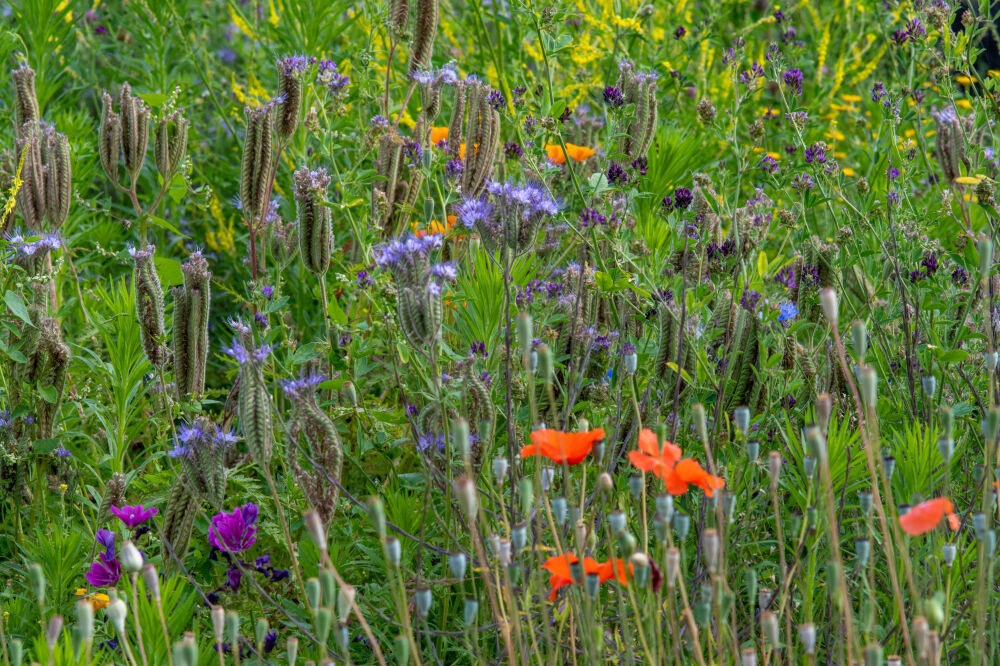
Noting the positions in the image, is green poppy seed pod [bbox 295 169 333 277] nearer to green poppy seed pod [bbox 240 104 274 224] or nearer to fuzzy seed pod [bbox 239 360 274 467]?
green poppy seed pod [bbox 240 104 274 224]

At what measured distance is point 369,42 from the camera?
327 cm

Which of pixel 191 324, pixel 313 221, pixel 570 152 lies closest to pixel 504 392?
pixel 313 221

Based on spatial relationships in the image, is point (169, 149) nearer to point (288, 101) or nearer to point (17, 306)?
point (288, 101)

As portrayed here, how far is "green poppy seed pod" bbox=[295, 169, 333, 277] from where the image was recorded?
7.84 feet

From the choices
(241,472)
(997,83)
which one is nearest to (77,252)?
(241,472)

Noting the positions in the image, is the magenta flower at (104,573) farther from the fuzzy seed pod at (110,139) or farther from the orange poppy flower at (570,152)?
the orange poppy flower at (570,152)

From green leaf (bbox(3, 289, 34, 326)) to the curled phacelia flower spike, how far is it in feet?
2.45

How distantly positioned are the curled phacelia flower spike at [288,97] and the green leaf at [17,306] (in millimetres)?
747

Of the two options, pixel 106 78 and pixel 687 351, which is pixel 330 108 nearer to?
pixel 687 351

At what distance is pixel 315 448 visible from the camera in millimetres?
1945

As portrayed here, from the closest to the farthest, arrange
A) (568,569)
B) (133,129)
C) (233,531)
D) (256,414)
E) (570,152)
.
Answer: (568,569) < (256,414) < (233,531) < (133,129) < (570,152)

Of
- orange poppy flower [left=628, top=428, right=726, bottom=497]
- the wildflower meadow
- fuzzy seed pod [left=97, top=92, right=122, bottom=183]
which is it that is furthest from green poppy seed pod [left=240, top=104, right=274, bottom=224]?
orange poppy flower [left=628, top=428, right=726, bottom=497]

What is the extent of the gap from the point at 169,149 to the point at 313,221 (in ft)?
2.44

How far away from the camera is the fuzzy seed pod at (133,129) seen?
2773mm
